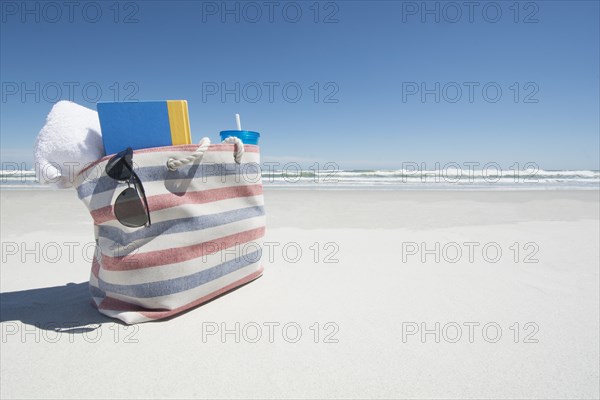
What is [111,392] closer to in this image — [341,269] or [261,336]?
[261,336]

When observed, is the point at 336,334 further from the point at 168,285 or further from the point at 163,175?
the point at 163,175

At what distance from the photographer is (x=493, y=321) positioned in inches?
54.3

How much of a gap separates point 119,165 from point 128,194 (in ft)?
0.36

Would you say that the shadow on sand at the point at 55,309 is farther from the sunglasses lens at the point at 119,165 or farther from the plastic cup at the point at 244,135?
the plastic cup at the point at 244,135

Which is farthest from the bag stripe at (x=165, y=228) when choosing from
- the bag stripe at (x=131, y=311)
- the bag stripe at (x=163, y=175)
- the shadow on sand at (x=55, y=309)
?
the shadow on sand at (x=55, y=309)

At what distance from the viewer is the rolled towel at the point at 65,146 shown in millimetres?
1245

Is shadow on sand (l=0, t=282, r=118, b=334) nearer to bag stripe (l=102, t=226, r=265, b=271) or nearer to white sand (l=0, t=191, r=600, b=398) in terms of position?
white sand (l=0, t=191, r=600, b=398)

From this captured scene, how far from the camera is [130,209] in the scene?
124 cm

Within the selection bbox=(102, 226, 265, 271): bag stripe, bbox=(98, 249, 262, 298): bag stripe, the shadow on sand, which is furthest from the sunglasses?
the shadow on sand

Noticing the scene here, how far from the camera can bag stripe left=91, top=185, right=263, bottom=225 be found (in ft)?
4.13

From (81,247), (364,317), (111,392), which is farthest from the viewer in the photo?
(81,247)

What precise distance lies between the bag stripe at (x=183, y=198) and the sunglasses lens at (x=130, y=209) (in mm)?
29

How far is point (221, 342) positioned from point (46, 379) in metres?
0.53

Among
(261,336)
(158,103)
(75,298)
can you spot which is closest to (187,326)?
(261,336)
